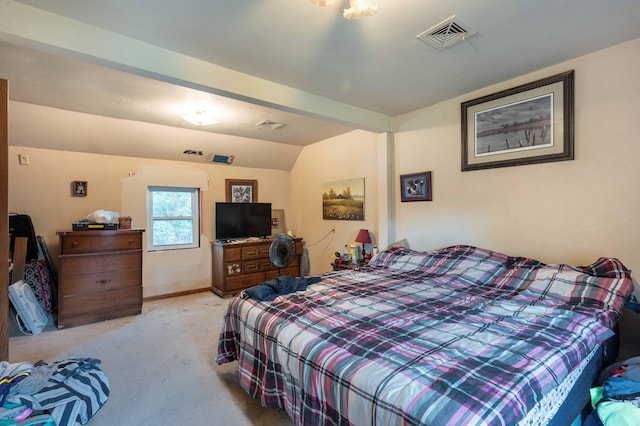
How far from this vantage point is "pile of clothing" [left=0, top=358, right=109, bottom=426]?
157 centimetres

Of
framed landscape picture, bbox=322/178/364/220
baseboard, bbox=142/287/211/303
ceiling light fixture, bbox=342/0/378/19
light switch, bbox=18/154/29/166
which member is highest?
ceiling light fixture, bbox=342/0/378/19

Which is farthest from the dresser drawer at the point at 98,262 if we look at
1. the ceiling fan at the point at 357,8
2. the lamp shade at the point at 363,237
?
the ceiling fan at the point at 357,8

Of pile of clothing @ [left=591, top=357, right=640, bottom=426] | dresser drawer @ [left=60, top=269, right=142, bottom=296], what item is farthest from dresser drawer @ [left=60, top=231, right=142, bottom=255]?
pile of clothing @ [left=591, top=357, right=640, bottom=426]

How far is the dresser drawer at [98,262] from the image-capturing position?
3260 millimetres

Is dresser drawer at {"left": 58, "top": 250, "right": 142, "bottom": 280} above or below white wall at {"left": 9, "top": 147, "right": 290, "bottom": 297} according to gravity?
below

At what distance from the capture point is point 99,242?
3443 mm

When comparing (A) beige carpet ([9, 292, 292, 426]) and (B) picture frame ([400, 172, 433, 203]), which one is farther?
(B) picture frame ([400, 172, 433, 203])

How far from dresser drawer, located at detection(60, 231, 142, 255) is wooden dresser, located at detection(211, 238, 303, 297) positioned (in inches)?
45.2

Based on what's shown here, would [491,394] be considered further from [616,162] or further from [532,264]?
[616,162]

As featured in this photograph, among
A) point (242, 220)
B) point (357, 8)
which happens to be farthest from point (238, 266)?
point (357, 8)

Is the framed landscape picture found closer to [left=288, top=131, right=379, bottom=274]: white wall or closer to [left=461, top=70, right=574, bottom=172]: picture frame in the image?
[left=288, top=131, right=379, bottom=274]: white wall

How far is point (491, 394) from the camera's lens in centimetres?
101

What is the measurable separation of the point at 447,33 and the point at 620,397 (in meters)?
2.20

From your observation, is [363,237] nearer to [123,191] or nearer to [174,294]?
[174,294]
